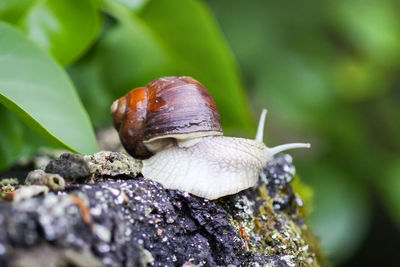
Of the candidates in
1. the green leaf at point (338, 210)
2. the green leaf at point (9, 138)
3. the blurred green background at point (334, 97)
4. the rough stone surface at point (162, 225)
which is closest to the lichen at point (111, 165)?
the rough stone surface at point (162, 225)

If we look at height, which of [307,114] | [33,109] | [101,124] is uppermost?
[33,109]

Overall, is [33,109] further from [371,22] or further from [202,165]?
[371,22]


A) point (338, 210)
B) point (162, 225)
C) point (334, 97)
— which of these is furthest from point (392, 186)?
point (162, 225)

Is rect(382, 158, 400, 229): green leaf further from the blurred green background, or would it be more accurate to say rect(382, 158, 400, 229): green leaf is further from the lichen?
the lichen

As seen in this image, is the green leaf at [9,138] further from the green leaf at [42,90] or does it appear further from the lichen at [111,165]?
the lichen at [111,165]

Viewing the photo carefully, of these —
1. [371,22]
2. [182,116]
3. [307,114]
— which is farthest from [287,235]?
[371,22]

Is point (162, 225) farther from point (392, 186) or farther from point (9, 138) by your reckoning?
point (392, 186)
